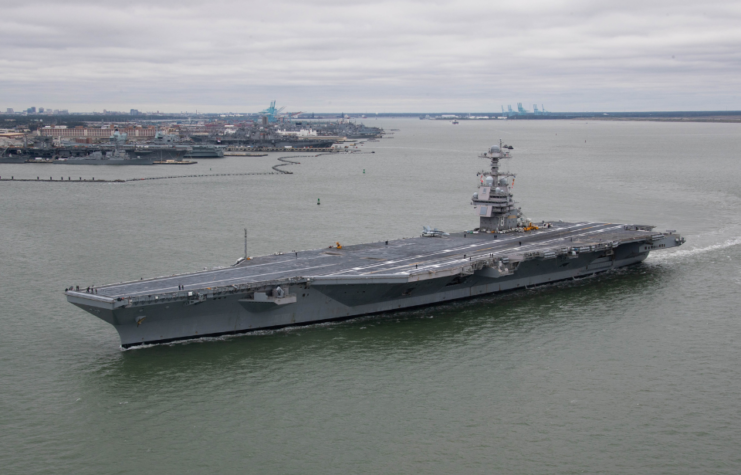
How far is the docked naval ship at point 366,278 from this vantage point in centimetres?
2209

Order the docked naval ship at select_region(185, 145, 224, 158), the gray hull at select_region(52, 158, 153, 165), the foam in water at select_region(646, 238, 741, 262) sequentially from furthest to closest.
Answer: the docked naval ship at select_region(185, 145, 224, 158), the gray hull at select_region(52, 158, 153, 165), the foam in water at select_region(646, 238, 741, 262)

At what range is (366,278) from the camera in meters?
23.8

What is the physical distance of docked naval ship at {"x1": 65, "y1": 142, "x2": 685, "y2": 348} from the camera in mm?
22094

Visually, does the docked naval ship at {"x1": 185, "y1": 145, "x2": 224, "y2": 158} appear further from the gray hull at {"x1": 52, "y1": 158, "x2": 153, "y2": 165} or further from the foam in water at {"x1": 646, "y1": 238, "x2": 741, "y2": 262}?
the foam in water at {"x1": 646, "y1": 238, "x2": 741, "y2": 262}

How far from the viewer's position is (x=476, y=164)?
98.3 metres

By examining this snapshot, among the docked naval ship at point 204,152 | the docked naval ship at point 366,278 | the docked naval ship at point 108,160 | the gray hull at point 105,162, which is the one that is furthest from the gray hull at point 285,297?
the docked naval ship at point 204,152

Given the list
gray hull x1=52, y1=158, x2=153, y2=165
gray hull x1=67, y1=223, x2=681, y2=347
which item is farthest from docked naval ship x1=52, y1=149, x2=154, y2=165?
gray hull x1=67, y1=223, x2=681, y2=347

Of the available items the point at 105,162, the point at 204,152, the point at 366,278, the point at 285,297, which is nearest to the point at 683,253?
the point at 366,278

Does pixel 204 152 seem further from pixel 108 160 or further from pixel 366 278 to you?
pixel 366 278

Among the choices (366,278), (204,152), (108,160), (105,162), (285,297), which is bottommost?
(285,297)

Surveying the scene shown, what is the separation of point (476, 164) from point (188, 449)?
280 feet

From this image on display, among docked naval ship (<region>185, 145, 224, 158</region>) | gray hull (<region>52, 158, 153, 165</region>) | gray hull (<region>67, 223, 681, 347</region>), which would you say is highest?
docked naval ship (<region>185, 145, 224, 158</region>)

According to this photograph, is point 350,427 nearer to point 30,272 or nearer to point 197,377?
point 197,377

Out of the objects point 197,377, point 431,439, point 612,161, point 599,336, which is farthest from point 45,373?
point 612,161
